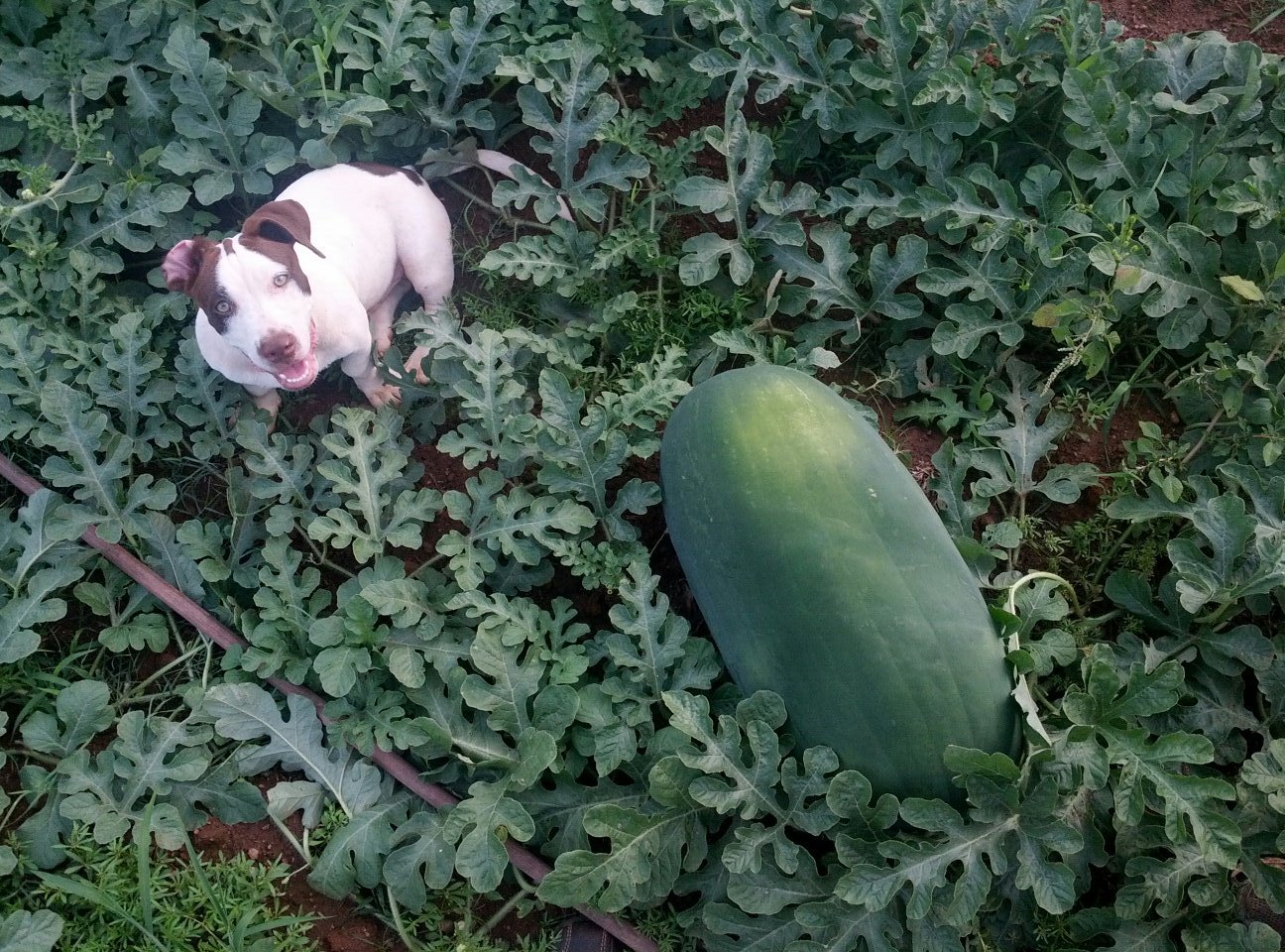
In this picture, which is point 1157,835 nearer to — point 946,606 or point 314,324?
point 946,606

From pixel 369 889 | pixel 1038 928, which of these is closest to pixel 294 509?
pixel 369 889

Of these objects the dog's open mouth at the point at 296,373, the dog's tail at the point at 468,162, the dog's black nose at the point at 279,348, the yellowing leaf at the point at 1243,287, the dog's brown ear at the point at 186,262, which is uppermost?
the yellowing leaf at the point at 1243,287

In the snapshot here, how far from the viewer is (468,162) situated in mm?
3094

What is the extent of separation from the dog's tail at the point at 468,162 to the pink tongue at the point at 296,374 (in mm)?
942

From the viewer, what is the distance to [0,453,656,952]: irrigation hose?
2.42 meters

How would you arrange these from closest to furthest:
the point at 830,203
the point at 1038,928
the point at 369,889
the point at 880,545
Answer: the point at 880,545
the point at 1038,928
the point at 369,889
the point at 830,203

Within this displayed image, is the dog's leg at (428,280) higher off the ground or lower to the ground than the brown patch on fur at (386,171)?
lower

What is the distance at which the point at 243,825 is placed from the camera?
2586 millimetres

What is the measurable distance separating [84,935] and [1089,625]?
269cm

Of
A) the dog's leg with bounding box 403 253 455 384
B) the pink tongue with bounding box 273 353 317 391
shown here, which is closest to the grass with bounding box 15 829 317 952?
the pink tongue with bounding box 273 353 317 391

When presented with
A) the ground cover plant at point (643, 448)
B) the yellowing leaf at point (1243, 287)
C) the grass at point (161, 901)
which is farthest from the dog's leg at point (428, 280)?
the yellowing leaf at point (1243, 287)

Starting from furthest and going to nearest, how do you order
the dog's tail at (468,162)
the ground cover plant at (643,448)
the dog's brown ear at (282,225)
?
the dog's tail at (468,162)
the dog's brown ear at (282,225)
the ground cover plant at (643,448)

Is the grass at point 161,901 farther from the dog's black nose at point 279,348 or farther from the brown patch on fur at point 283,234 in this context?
the brown patch on fur at point 283,234

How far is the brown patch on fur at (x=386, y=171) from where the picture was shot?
9.09 feet
